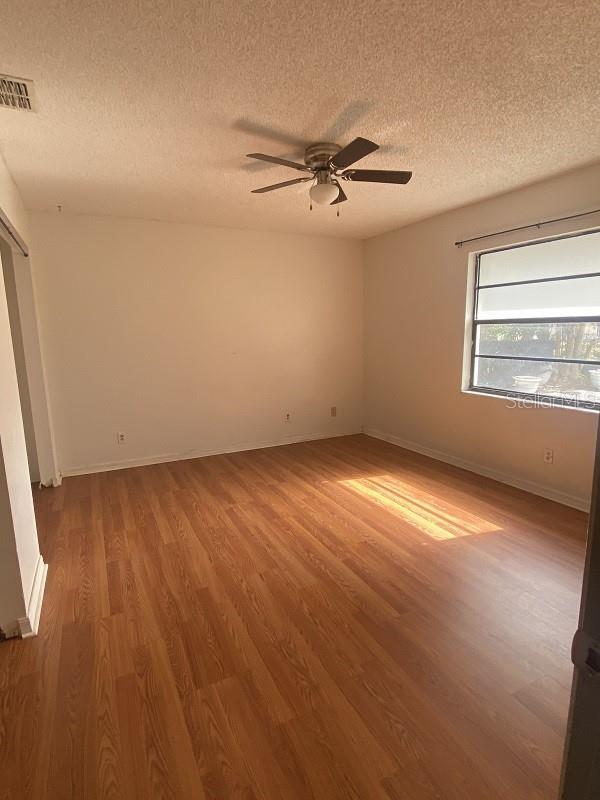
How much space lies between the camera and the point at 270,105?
2012 millimetres

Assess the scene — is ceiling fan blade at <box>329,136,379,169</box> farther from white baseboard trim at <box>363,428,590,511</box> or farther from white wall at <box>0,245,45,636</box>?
white baseboard trim at <box>363,428,590,511</box>

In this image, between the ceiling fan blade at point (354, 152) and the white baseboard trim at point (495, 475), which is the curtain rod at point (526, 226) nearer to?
the ceiling fan blade at point (354, 152)

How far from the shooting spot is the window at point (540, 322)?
120 inches

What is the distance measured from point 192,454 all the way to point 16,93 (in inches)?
136

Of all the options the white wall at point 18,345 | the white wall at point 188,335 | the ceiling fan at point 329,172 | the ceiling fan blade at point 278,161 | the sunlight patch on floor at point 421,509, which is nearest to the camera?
the ceiling fan blade at point 278,161

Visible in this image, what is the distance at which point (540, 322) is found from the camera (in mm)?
3363

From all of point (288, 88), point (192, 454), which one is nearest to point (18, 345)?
point (192, 454)

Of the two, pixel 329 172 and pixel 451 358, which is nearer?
pixel 329 172

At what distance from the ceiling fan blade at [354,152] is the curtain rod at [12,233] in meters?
2.08

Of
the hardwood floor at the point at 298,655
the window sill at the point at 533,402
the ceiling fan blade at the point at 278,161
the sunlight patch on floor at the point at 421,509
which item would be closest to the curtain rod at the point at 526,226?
the window sill at the point at 533,402

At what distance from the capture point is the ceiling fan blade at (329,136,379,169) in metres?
1.97

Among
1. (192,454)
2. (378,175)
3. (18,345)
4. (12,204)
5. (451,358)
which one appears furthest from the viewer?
(192,454)

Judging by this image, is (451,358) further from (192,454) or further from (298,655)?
(298,655)

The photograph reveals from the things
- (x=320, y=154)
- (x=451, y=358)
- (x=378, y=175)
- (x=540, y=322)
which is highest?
(x=320, y=154)
